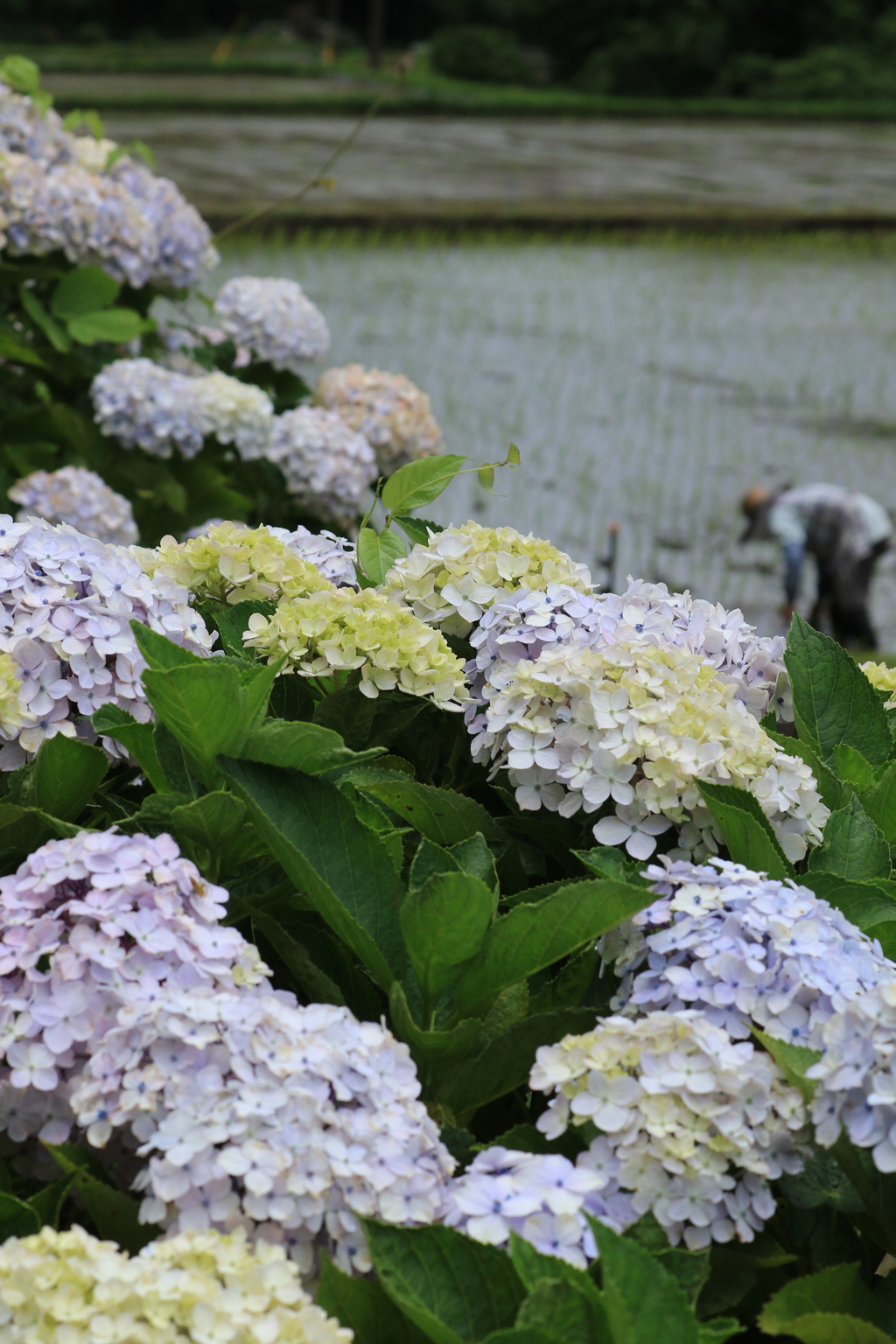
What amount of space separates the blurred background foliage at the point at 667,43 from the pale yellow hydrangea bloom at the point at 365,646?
69.6 ft

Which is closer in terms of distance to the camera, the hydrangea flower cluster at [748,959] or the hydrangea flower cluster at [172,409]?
the hydrangea flower cluster at [748,959]

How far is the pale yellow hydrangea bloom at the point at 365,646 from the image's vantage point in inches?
40.4

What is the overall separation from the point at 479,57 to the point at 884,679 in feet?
76.5

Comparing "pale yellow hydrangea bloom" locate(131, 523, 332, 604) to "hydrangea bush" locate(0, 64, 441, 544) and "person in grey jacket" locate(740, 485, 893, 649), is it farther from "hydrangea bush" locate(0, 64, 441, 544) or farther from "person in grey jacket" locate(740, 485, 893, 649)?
"person in grey jacket" locate(740, 485, 893, 649)

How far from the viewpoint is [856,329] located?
9.04 metres

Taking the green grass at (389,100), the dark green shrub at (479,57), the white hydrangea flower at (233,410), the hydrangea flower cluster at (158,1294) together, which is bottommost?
the green grass at (389,100)

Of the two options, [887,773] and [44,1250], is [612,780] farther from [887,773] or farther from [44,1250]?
[44,1250]

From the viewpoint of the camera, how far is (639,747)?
36.6 inches

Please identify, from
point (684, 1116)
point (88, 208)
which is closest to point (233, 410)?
point (88, 208)

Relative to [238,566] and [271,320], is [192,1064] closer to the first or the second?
[238,566]

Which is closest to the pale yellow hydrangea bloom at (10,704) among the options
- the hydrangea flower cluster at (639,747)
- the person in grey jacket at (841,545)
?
the hydrangea flower cluster at (639,747)

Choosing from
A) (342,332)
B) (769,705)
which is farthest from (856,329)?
(769,705)

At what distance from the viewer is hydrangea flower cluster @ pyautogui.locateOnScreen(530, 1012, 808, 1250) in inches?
27.7

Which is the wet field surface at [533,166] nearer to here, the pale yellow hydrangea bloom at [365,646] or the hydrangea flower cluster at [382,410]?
the hydrangea flower cluster at [382,410]
